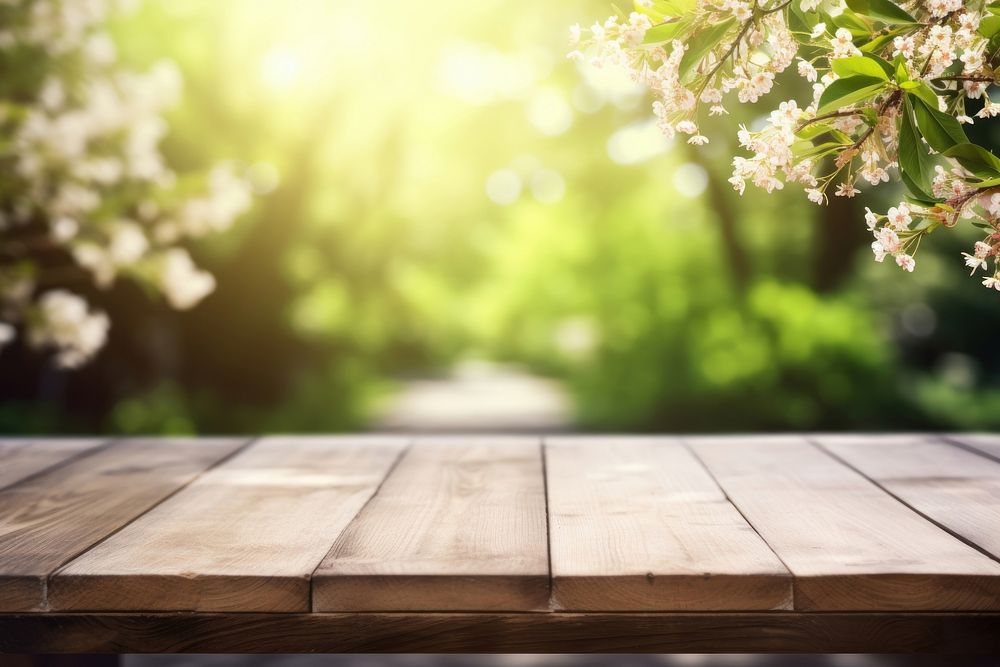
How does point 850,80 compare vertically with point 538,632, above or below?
above

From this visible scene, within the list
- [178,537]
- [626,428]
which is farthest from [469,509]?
[626,428]

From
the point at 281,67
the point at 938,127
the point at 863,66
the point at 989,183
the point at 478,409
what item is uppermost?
the point at 281,67

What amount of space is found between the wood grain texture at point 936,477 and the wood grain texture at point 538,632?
0.22m

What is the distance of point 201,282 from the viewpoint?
584 cm

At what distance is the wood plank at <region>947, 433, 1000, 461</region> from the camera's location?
2512 millimetres

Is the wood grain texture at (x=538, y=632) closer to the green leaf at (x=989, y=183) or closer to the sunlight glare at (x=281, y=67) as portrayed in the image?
the green leaf at (x=989, y=183)

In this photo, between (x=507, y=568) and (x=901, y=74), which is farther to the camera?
(x=901, y=74)

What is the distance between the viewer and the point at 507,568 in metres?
1.55

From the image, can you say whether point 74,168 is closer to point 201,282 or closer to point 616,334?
point 201,282

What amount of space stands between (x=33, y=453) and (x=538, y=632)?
68.2 inches

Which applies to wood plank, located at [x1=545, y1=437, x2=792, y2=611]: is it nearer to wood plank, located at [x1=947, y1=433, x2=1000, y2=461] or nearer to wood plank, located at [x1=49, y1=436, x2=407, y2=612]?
wood plank, located at [x1=49, y1=436, x2=407, y2=612]

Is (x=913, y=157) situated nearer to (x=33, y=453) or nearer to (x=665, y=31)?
(x=665, y=31)

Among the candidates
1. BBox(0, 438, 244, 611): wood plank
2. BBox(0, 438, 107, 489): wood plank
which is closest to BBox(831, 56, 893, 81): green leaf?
BBox(0, 438, 244, 611): wood plank

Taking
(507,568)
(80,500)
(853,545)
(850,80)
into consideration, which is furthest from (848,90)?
(80,500)
